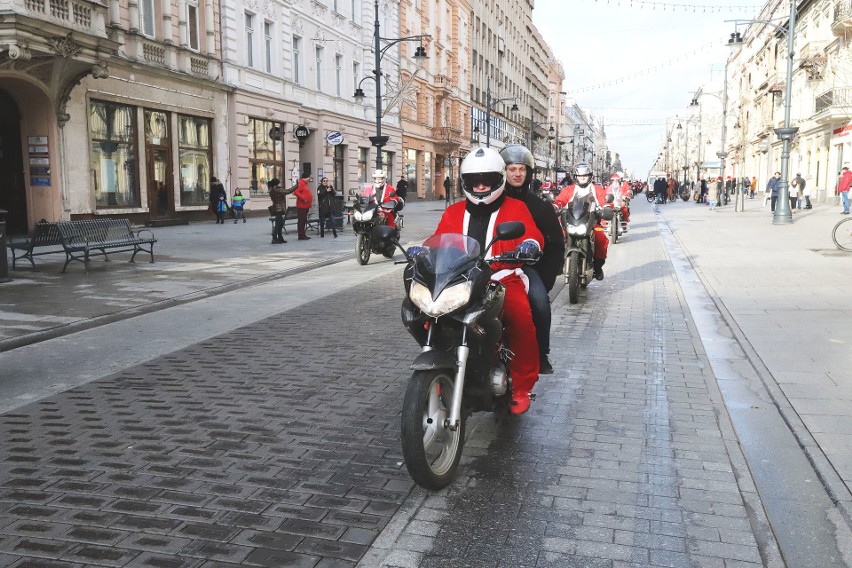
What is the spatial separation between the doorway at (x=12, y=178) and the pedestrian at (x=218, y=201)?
6.82 metres

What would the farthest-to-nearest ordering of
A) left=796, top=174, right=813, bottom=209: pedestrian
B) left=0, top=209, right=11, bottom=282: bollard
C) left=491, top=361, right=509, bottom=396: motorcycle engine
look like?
left=796, top=174, right=813, bottom=209: pedestrian
left=0, top=209, right=11, bottom=282: bollard
left=491, top=361, right=509, bottom=396: motorcycle engine

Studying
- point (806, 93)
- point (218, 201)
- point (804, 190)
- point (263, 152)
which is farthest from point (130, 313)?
point (806, 93)

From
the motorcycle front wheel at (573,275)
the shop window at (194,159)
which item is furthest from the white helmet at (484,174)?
the shop window at (194,159)

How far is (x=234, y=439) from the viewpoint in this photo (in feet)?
15.0

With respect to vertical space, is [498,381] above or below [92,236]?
below

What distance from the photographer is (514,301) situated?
4.38m

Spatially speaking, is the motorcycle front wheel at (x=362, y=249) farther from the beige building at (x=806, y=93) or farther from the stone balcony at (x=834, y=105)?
the stone balcony at (x=834, y=105)

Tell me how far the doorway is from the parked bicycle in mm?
18846

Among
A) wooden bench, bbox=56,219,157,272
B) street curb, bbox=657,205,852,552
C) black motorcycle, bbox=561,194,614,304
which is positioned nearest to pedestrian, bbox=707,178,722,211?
black motorcycle, bbox=561,194,614,304

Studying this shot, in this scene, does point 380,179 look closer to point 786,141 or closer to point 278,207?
point 278,207

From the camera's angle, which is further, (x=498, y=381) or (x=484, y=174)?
(x=484, y=174)

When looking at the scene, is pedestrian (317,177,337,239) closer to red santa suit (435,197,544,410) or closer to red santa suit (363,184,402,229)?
red santa suit (363,184,402,229)

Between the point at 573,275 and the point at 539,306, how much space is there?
16.2 feet

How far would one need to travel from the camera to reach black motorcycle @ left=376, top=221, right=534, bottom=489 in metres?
3.63
